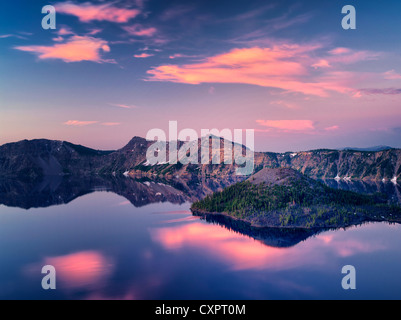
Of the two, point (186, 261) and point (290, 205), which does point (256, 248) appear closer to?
point (186, 261)

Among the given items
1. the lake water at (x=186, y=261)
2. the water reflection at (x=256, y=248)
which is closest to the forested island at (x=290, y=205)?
the lake water at (x=186, y=261)

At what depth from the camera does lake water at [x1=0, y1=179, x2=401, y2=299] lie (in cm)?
5772

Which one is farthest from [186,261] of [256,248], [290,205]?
[290,205]

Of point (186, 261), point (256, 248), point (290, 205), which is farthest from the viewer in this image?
point (290, 205)

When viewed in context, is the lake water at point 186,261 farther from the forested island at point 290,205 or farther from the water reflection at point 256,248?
the forested island at point 290,205

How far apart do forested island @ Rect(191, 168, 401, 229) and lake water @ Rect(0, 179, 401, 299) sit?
11345 mm

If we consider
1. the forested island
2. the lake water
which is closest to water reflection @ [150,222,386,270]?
the lake water

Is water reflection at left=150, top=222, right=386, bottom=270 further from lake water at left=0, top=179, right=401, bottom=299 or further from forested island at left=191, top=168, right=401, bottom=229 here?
forested island at left=191, top=168, right=401, bottom=229

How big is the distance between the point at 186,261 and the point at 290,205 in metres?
68.4

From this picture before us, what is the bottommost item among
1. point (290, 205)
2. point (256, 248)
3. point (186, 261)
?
point (186, 261)

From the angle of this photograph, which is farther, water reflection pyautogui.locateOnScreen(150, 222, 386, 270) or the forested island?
the forested island

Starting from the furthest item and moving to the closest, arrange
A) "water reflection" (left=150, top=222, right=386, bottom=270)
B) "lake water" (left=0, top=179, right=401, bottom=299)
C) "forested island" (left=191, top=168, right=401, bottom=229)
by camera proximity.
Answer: "forested island" (left=191, top=168, right=401, bottom=229) → "water reflection" (left=150, top=222, right=386, bottom=270) → "lake water" (left=0, top=179, right=401, bottom=299)

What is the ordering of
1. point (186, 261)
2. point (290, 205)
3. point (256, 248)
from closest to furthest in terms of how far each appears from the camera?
point (186, 261) < point (256, 248) < point (290, 205)

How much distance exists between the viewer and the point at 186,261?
7581 centimetres
